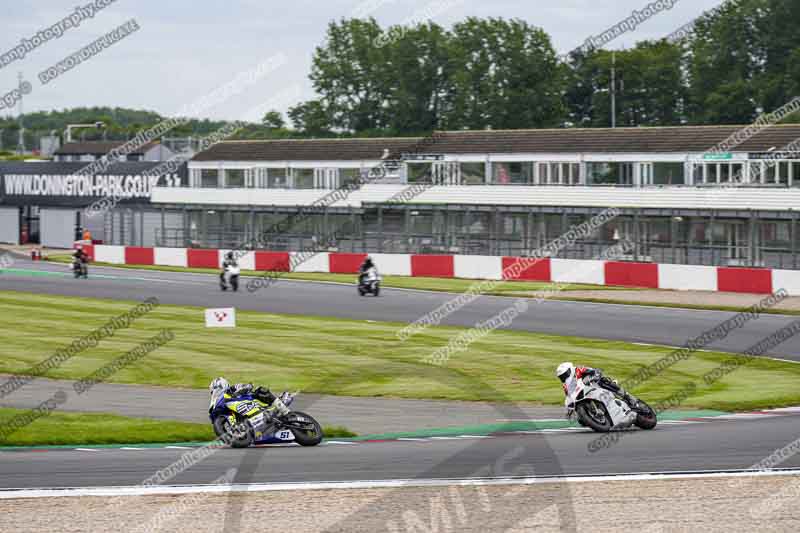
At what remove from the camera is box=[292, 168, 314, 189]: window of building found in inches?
2609

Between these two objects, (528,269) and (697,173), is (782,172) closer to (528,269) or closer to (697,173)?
(697,173)

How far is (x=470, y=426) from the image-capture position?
1905 centimetres

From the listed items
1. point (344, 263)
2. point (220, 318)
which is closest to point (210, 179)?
point (344, 263)

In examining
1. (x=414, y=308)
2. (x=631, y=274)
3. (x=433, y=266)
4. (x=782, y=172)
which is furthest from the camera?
(x=433, y=266)

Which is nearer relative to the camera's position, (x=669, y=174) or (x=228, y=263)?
(x=228, y=263)

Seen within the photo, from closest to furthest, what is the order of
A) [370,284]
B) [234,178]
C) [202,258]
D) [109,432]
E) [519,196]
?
[109,432] → [370,284] → [519,196] → [202,258] → [234,178]

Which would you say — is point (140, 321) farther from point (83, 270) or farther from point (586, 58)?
point (586, 58)

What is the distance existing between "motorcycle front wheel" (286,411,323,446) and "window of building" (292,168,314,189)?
4860 cm

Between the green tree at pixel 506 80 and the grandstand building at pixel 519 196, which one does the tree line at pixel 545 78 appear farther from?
the grandstand building at pixel 519 196

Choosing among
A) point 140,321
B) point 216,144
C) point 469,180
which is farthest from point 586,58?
point 140,321

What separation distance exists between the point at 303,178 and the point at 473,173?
11.3m

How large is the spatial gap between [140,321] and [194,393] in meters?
12.4

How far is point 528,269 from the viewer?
4634cm

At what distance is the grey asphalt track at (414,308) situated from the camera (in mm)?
30375
